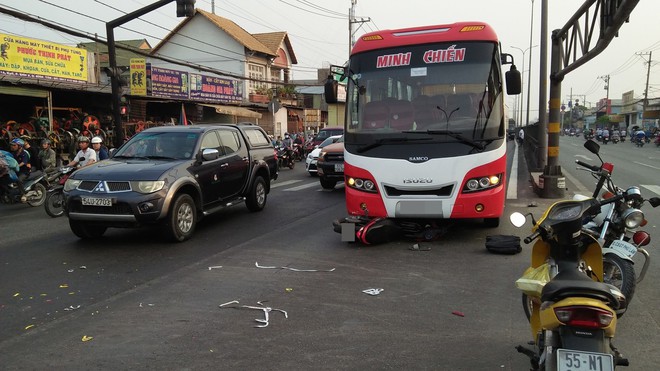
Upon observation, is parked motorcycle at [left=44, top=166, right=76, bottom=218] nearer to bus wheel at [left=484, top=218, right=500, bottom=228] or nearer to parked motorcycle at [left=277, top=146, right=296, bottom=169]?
bus wheel at [left=484, top=218, right=500, bottom=228]

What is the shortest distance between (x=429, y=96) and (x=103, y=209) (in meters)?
5.00

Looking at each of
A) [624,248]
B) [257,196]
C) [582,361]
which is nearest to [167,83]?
[257,196]

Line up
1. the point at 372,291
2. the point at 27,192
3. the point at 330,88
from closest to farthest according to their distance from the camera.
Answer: the point at 372,291 < the point at 330,88 < the point at 27,192

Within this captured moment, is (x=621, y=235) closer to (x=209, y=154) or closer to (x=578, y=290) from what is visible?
(x=578, y=290)

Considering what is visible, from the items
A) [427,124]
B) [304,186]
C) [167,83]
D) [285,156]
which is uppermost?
[167,83]

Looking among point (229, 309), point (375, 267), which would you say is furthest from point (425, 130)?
point (229, 309)

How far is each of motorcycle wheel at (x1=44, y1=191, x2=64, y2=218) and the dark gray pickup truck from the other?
264 cm

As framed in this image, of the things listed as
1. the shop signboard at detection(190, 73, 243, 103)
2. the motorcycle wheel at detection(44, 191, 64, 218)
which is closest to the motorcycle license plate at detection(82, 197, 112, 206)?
the motorcycle wheel at detection(44, 191, 64, 218)

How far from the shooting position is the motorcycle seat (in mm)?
2510

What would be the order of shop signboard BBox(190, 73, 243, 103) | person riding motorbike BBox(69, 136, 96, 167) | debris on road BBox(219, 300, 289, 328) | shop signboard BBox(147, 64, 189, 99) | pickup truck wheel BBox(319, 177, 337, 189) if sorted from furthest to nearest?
shop signboard BBox(190, 73, 243, 103), shop signboard BBox(147, 64, 189, 99), pickup truck wheel BBox(319, 177, 337, 189), person riding motorbike BBox(69, 136, 96, 167), debris on road BBox(219, 300, 289, 328)

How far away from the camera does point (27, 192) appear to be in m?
11.5

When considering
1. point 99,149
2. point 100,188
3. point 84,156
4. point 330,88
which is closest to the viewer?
point 100,188

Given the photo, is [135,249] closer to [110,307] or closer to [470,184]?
[110,307]

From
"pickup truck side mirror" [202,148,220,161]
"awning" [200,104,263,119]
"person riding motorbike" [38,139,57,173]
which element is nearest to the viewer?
"pickup truck side mirror" [202,148,220,161]
